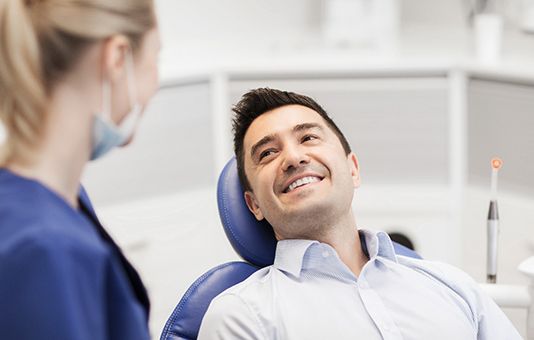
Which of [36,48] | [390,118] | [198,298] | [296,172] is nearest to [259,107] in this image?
[296,172]

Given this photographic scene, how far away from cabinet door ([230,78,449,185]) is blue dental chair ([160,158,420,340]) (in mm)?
1263

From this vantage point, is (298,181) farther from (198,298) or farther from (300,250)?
(198,298)

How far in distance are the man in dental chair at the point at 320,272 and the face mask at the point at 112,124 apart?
57 centimetres

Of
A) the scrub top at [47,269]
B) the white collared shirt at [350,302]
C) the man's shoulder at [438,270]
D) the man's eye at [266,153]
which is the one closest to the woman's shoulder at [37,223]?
the scrub top at [47,269]

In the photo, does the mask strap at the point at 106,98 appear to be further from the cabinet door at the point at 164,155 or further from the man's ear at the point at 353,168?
the cabinet door at the point at 164,155

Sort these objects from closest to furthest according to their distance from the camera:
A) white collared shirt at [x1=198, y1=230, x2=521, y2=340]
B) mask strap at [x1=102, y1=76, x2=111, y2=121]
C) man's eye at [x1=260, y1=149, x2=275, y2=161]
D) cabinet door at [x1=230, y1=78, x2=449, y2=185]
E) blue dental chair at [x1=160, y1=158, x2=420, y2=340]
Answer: mask strap at [x1=102, y1=76, x2=111, y2=121] < white collared shirt at [x1=198, y1=230, x2=521, y2=340] < blue dental chair at [x1=160, y1=158, x2=420, y2=340] < man's eye at [x1=260, y1=149, x2=275, y2=161] < cabinet door at [x1=230, y1=78, x2=449, y2=185]

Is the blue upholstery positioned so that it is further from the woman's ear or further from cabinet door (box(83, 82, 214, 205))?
cabinet door (box(83, 82, 214, 205))

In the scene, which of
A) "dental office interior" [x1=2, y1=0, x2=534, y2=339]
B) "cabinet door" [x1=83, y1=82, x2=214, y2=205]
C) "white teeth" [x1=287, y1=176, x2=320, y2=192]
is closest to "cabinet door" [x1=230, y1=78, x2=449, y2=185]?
"dental office interior" [x1=2, y1=0, x2=534, y2=339]

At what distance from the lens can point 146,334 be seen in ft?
4.05

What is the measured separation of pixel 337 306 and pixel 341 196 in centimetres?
24

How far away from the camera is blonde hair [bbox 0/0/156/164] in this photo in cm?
113

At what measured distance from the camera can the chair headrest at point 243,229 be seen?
192 cm

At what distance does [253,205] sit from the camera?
1.95 meters

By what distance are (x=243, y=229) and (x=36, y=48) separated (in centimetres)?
86
